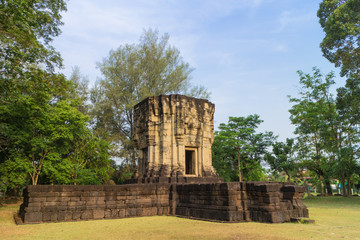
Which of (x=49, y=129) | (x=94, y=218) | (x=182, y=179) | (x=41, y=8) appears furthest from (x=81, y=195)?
(x=41, y=8)

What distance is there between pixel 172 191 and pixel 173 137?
3.23 meters

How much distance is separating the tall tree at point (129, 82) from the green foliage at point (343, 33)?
1210 cm

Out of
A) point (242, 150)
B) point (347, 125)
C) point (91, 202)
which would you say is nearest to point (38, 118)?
point (91, 202)

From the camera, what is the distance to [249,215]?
757cm

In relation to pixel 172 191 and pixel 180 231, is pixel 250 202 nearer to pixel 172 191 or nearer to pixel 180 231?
pixel 180 231

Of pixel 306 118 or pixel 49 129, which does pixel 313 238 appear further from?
pixel 306 118

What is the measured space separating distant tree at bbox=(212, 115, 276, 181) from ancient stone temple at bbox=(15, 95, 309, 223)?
10.5m

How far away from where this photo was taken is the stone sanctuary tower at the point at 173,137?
12406mm

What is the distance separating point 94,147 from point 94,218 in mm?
9415

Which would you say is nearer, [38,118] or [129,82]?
[38,118]

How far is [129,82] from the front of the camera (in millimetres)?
23484

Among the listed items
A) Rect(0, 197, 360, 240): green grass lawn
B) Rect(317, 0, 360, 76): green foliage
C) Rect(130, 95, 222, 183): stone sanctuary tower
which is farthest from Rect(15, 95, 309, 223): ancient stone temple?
Rect(317, 0, 360, 76): green foliage

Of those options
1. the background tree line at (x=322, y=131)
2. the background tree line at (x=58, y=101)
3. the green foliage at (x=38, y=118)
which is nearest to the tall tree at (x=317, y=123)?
the background tree line at (x=322, y=131)

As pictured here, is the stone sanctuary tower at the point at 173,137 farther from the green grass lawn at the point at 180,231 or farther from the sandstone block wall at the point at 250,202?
the green grass lawn at the point at 180,231
